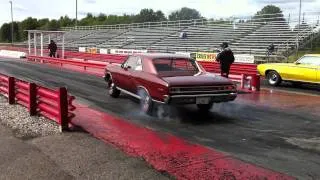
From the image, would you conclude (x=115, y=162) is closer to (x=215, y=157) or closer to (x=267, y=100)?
(x=215, y=157)

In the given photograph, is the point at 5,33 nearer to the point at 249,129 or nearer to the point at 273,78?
the point at 273,78

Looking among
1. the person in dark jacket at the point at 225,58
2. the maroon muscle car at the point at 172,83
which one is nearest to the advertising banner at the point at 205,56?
the person in dark jacket at the point at 225,58

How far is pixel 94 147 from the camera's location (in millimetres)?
8141

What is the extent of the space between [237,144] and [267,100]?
6.31 metres

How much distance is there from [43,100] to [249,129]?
417 cm

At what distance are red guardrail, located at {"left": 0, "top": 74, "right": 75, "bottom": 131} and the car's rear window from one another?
8.94 feet

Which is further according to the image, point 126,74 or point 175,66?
point 126,74

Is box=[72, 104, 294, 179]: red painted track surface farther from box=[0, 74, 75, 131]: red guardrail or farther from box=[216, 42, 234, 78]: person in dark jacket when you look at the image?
box=[216, 42, 234, 78]: person in dark jacket

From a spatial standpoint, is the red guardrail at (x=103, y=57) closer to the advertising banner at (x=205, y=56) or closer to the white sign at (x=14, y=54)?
the white sign at (x=14, y=54)

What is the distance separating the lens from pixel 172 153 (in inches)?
309

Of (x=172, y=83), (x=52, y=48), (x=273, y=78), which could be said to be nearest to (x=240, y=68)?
(x=273, y=78)

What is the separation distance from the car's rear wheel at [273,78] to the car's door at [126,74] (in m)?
7.53

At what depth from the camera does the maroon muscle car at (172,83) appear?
10805 millimetres

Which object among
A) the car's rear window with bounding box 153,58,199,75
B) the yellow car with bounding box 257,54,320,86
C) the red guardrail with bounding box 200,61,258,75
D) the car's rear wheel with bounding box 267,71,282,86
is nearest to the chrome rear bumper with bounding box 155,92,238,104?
the car's rear window with bounding box 153,58,199,75
